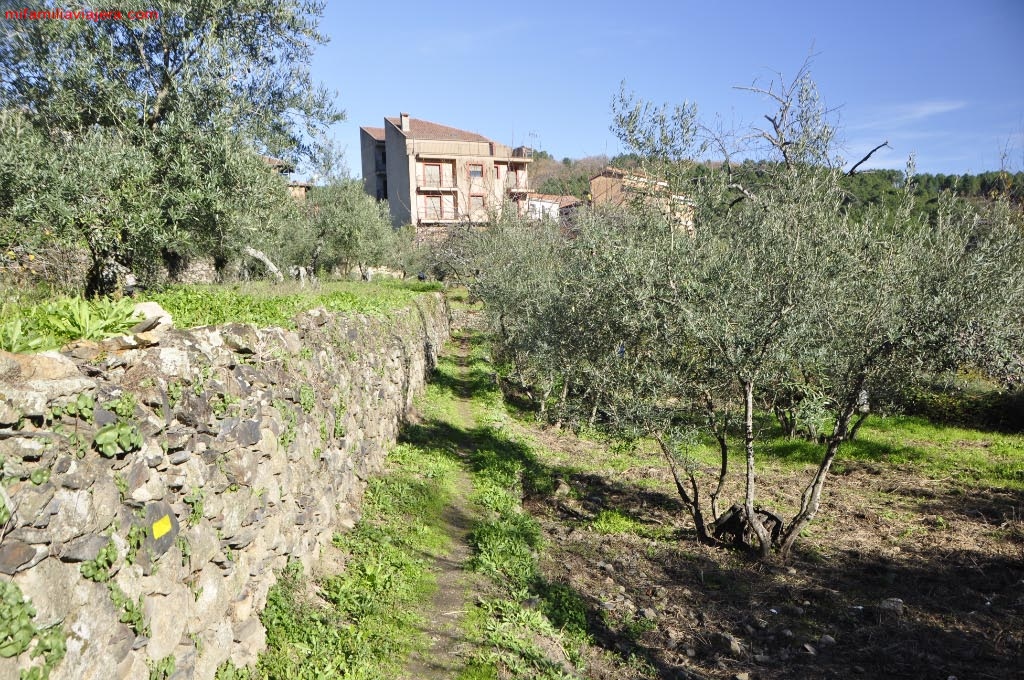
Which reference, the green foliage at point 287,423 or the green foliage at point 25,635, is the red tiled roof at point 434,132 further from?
the green foliage at point 25,635

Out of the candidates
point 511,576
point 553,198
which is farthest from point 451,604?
point 553,198

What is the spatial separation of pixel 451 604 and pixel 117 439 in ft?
16.7

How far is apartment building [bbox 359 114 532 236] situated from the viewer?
187 feet

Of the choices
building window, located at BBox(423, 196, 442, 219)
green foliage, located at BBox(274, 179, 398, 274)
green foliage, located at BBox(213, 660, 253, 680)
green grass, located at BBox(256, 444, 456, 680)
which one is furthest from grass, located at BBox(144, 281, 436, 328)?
building window, located at BBox(423, 196, 442, 219)

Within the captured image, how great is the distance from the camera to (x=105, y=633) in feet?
13.3

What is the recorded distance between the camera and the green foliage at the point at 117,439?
4.25m

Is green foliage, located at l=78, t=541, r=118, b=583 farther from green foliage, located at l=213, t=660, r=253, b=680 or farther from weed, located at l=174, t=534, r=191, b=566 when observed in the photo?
green foliage, located at l=213, t=660, r=253, b=680

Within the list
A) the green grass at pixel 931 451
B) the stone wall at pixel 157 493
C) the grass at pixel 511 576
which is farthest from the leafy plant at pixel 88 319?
the green grass at pixel 931 451

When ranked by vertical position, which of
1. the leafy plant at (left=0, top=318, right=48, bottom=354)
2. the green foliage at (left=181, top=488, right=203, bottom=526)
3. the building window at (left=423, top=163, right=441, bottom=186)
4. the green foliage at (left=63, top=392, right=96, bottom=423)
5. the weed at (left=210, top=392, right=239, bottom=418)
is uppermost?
the building window at (left=423, top=163, right=441, bottom=186)

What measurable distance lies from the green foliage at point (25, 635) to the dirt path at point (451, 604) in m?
3.70

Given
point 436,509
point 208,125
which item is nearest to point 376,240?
point 208,125

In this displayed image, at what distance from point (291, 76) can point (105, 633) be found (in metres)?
13.4

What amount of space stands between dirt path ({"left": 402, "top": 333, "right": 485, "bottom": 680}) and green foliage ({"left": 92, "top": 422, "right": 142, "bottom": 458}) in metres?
3.77

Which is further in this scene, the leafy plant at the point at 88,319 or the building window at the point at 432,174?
the building window at the point at 432,174
